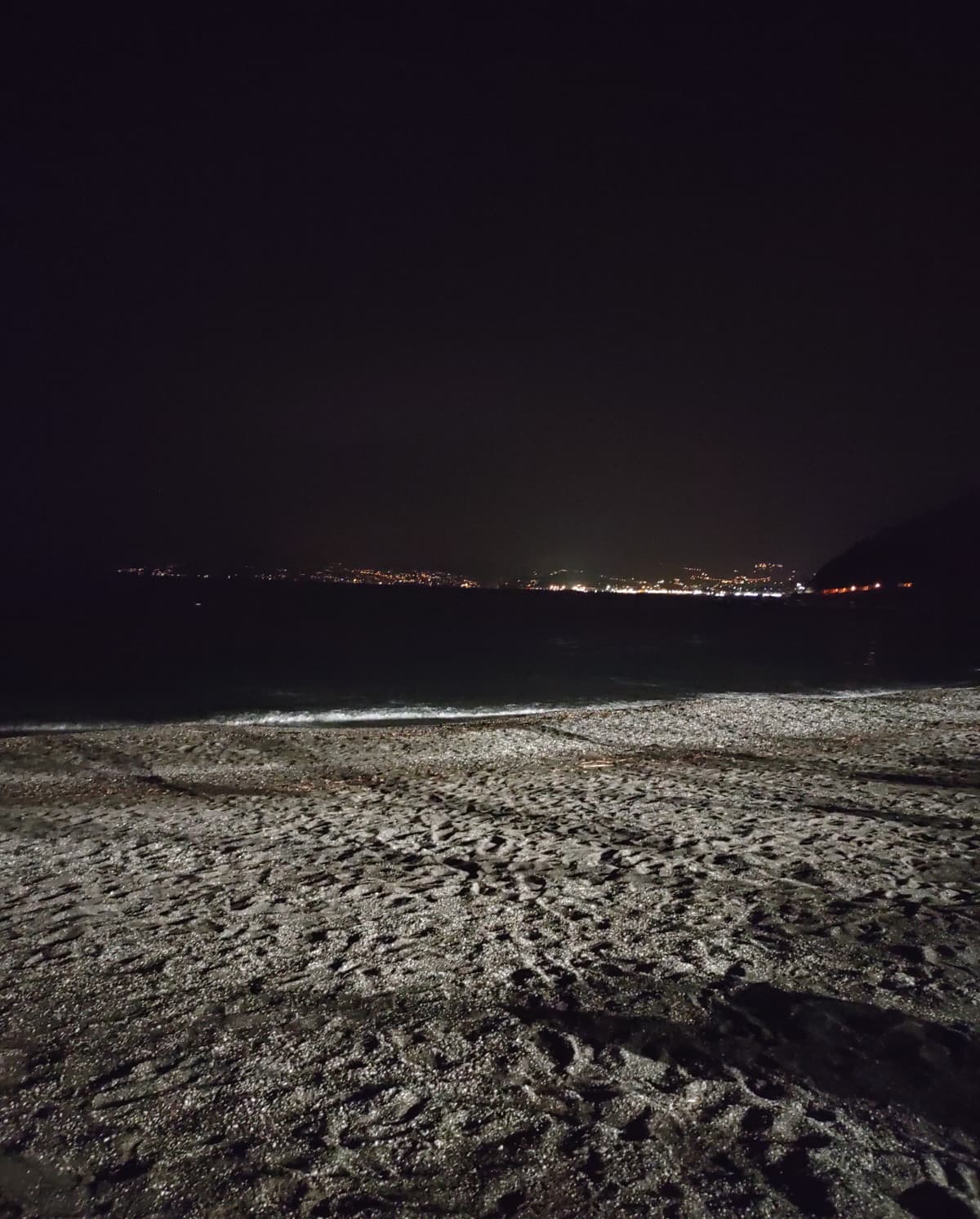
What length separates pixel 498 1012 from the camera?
5113mm

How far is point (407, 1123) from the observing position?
13.3 feet

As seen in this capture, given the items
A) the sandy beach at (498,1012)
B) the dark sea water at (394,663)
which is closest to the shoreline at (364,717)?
the dark sea water at (394,663)

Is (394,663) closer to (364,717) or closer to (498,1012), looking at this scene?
(364,717)

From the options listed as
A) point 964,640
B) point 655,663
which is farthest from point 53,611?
point 964,640

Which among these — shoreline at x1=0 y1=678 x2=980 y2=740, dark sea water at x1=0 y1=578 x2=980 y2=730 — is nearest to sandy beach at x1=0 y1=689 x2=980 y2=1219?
shoreline at x1=0 y1=678 x2=980 y2=740

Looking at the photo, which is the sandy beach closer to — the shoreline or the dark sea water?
the shoreline

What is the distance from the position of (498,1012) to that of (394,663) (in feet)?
150

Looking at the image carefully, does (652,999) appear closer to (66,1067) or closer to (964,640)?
(66,1067)

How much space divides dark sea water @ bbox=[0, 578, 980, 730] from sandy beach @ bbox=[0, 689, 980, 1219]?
2041cm

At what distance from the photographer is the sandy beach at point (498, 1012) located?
3676mm

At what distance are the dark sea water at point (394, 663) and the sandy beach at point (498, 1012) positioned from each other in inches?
804

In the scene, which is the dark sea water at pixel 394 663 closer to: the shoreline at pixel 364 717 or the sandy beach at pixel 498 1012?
the shoreline at pixel 364 717

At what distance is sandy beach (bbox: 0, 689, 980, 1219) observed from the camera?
368 cm

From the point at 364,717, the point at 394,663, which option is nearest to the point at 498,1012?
the point at 364,717
